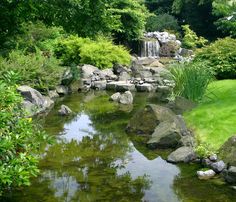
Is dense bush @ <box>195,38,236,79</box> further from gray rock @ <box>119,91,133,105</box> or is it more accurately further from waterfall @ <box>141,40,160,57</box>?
waterfall @ <box>141,40,160,57</box>

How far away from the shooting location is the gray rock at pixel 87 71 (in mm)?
21109

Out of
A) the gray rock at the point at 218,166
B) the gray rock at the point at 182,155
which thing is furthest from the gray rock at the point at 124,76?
the gray rock at the point at 218,166

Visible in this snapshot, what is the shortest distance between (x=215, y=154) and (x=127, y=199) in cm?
249

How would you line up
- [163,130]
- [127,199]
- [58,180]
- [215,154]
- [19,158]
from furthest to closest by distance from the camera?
[163,130] → [215,154] → [58,180] → [127,199] → [19,158]

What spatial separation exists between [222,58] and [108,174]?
10.5 m

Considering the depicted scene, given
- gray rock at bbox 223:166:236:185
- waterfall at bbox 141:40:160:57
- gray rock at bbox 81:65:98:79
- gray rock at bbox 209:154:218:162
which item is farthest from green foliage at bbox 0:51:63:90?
waterfall at bbox 141:40:160:57

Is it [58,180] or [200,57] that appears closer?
[58,180]

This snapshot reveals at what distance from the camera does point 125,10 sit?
93.6 ft

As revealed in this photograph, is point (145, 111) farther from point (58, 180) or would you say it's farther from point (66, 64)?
point (66, 64)

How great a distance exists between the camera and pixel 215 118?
1081cm

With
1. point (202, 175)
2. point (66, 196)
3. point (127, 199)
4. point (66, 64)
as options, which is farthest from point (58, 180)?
point (66, 64)

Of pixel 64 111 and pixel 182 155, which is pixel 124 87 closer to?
pixel 64 111

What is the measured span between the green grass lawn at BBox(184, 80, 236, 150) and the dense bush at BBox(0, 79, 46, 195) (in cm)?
512

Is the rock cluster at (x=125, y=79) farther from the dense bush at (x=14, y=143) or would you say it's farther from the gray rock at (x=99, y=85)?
the dense bush at (x=14, y=143)
